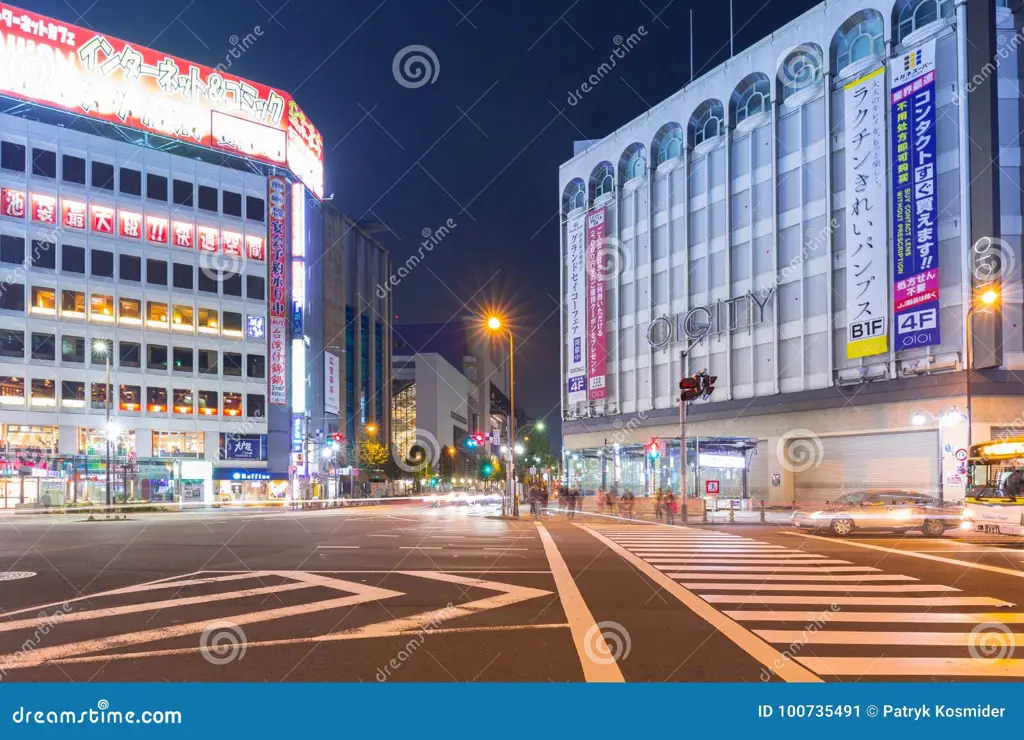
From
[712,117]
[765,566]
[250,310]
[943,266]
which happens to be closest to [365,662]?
[765,566]

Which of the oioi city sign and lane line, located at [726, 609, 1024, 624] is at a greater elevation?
the oioi city sign

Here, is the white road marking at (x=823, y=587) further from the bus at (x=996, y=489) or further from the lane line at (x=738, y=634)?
the bus at (x=996, y=489)

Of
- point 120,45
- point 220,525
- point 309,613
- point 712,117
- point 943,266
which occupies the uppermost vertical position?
point 120,45

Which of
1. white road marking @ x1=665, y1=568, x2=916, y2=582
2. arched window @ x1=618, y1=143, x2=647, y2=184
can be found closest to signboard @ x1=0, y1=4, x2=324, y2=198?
arched window @ x1=618, y1=143, x2=647, y2=184

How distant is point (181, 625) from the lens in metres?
9.89

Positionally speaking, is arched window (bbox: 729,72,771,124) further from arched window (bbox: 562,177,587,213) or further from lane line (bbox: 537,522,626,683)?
lane line (bbox: 537,522,626,683)

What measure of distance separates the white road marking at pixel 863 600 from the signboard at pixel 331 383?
252ft

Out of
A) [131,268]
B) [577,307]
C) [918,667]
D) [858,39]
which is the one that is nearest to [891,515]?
[918,667]

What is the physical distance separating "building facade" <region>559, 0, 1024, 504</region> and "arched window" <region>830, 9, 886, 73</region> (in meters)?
0.10

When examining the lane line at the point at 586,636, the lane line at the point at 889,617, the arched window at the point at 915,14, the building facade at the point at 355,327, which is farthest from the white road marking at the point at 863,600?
the building facade at the point at 355,327

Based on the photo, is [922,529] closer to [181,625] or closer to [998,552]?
[998,552]

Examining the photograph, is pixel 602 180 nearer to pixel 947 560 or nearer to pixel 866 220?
pixel 866 220

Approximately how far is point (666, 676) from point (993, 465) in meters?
22.9

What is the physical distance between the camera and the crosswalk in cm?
802
